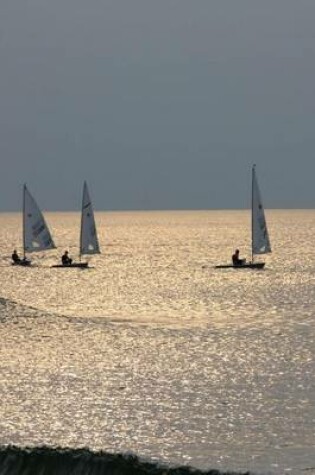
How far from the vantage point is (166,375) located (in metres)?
51.1

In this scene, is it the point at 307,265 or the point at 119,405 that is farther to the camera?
the point at 307,265

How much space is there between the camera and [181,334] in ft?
225

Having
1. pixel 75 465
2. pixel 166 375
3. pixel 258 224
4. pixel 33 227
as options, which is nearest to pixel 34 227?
pixel 33 227

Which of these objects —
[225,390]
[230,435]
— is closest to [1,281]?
[225,390]

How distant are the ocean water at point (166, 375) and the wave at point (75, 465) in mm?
6388

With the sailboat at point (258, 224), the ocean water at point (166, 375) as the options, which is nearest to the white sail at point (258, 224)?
the sailboat at point (258, 224)

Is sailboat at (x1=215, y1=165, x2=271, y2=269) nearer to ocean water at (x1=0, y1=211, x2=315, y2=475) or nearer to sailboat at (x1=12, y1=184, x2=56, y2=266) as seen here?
ocean water at (x1=0, y1=211, x2=315, y2=475)

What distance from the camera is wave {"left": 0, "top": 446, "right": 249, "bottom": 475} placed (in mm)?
26656

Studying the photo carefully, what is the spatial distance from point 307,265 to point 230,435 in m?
117

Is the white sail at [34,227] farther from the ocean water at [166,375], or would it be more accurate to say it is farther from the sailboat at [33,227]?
the ocean water at [166,375]

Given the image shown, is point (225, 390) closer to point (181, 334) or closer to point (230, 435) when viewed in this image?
point (230, 435)

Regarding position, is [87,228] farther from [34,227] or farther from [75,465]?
[75,465]

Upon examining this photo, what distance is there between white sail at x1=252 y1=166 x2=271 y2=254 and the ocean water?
4852 mm

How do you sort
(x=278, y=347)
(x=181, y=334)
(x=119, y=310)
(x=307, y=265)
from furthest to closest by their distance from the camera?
(x=307, y=265) → (x=119, y=310) → (x=181, y=334) → (x=278, y=347)
